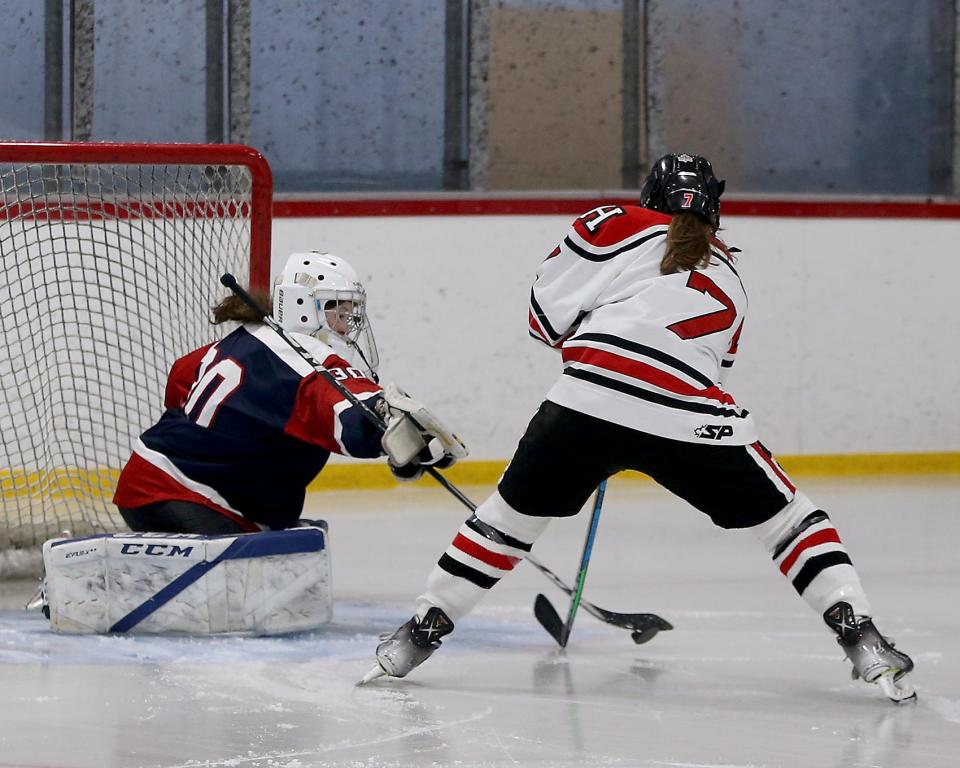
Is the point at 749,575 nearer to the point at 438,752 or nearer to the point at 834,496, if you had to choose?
the point at 834,496

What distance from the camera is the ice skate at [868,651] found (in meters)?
2.78

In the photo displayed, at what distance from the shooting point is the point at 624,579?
4223 mm

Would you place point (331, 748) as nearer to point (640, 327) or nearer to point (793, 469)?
point (640, 327)

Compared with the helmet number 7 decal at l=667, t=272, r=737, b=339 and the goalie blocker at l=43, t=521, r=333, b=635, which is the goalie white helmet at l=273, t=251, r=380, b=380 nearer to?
the goalie blocker at l=43, t=521, r=333, b=635

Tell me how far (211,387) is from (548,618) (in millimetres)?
793

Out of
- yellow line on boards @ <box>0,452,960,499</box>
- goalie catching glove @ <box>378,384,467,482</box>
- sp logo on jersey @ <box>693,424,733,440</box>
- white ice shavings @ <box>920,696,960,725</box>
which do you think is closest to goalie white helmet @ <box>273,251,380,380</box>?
goalie catching glove @ <box>378,384,467,482</box>

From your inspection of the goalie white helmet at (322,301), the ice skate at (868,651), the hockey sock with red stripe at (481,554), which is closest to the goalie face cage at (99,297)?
the goalie white helmet at (322,301)

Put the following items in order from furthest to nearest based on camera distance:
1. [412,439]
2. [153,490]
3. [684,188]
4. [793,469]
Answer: [793,469] → [153,490] → [412,439] → [684,188]

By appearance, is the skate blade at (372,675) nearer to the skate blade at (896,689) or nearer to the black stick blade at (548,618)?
the black stick blade at (548,618)

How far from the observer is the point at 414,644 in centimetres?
292

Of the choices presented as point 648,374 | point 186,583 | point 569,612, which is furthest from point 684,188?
point 186,583

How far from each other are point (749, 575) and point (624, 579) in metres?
0.32

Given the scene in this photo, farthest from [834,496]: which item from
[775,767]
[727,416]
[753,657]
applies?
[775,767]

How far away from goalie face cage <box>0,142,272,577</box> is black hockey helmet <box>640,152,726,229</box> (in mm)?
1227
